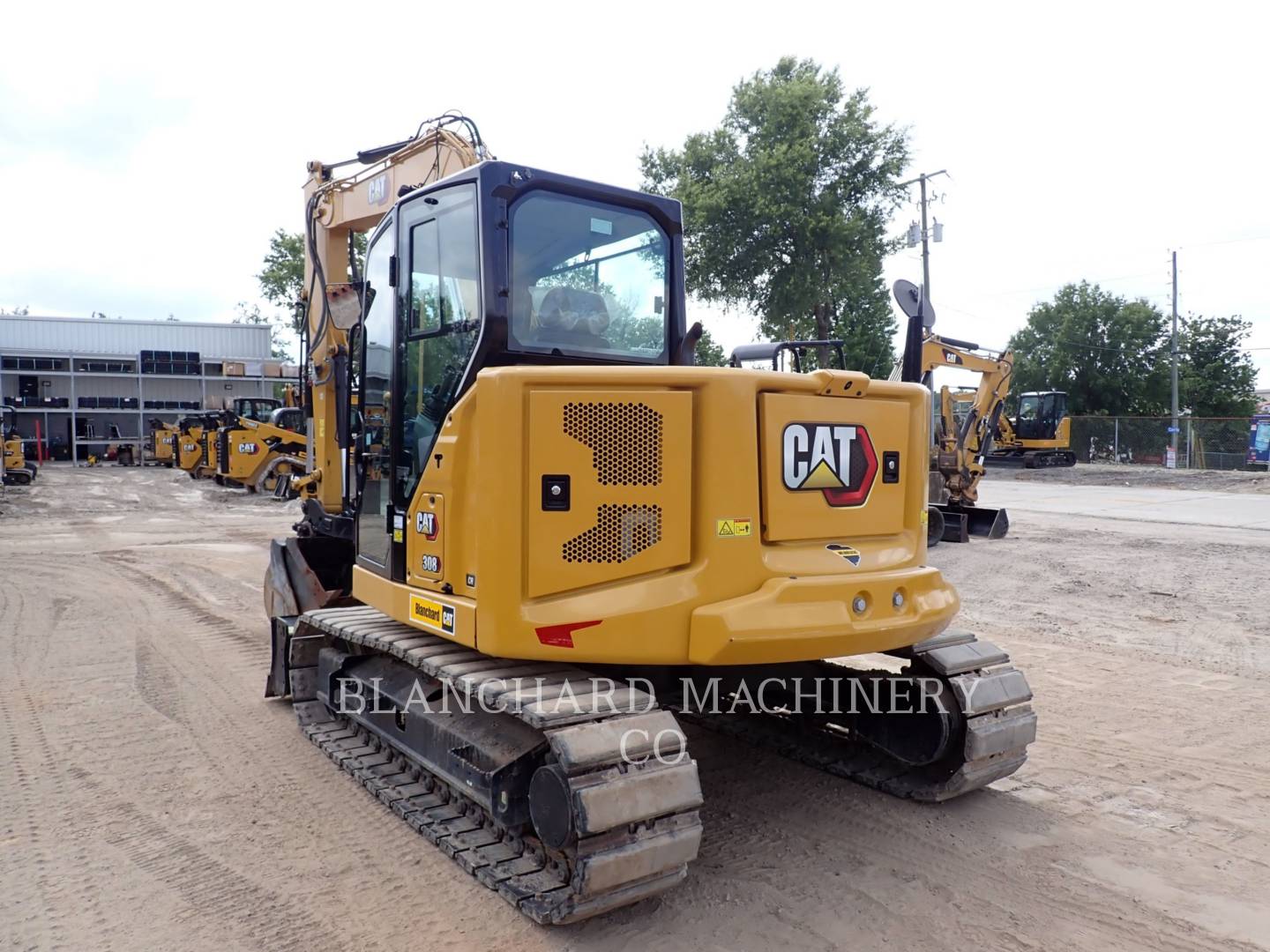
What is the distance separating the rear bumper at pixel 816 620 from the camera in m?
3.57

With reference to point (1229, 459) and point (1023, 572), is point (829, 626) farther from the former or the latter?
point (1229, 459)

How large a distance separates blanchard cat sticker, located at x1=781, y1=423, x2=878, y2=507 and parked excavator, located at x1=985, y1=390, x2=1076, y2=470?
33075mm

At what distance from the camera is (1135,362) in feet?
152

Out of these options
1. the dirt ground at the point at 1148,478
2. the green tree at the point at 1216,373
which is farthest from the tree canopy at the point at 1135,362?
the dirt ground at the point at 1148,478

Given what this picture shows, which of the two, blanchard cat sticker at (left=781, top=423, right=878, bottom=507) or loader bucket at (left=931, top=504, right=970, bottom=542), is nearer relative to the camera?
blanchard cat sticker at (left=781, top=423, right=878, bottom=507)

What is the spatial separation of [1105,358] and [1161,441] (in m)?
10.2

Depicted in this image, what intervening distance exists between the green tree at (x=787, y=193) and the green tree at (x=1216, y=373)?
85.8 ft

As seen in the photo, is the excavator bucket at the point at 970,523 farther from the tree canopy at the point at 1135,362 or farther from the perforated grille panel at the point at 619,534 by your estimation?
the tree canopy at the point at 1135,362

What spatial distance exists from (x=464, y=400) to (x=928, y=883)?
8.86 ft

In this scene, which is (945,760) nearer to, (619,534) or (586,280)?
(619,534)

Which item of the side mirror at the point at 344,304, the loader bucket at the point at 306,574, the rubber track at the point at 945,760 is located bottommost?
the rubber track at the point at 945,760

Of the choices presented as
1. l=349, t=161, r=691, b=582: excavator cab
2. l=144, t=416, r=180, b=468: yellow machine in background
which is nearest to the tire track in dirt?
l=349, t=161, r=691, b=582: excavator cab

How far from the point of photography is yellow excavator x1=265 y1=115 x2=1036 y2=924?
356 cm

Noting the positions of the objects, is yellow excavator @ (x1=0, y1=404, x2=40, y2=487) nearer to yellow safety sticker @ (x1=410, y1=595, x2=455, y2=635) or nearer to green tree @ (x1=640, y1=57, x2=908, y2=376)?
green tree @ (x1=640, y1=57, x2=908, y2=376)
